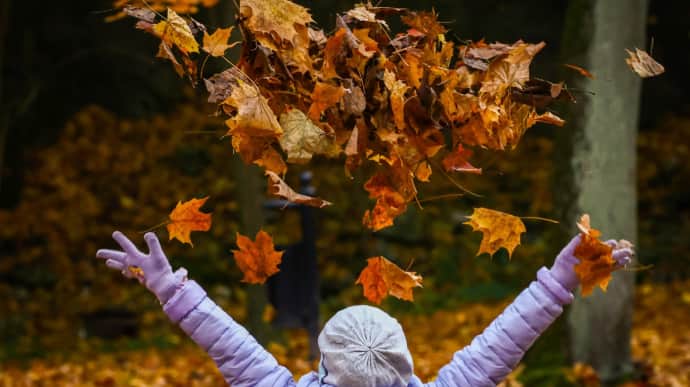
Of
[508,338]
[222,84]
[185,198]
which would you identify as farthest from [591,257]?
[185,198]

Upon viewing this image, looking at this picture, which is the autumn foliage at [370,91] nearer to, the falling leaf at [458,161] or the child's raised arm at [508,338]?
the falling leaf at [458,161]

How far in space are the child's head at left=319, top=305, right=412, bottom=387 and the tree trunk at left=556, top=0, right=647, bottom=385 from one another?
154 inches

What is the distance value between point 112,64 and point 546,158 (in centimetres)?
551

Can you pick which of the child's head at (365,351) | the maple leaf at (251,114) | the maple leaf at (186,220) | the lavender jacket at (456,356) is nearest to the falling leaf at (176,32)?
the maple leaf at (251,114)

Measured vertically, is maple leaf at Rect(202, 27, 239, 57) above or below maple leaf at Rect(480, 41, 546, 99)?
below

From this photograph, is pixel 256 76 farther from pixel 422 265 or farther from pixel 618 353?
pixel 422 265

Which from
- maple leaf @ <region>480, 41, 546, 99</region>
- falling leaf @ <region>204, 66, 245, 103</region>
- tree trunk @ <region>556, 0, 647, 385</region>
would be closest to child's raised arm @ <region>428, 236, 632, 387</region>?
maple leaf @ <region>480, 41, 546, 99</region>

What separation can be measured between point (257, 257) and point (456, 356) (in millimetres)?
732

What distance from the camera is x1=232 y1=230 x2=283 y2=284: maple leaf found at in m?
2.96

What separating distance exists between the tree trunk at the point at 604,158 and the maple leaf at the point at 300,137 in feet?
12.0

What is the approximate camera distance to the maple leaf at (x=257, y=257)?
9.73 feet

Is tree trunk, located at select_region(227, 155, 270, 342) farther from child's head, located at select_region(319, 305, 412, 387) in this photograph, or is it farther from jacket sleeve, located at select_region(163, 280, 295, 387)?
child's head, located at select_region(319, 305, 412, 387)

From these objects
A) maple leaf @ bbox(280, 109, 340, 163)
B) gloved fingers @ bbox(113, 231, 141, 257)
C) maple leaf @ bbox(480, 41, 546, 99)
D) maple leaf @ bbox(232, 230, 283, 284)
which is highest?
maple leaf @ bbox(480, 41, 546, 99)

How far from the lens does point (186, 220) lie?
295 cm
